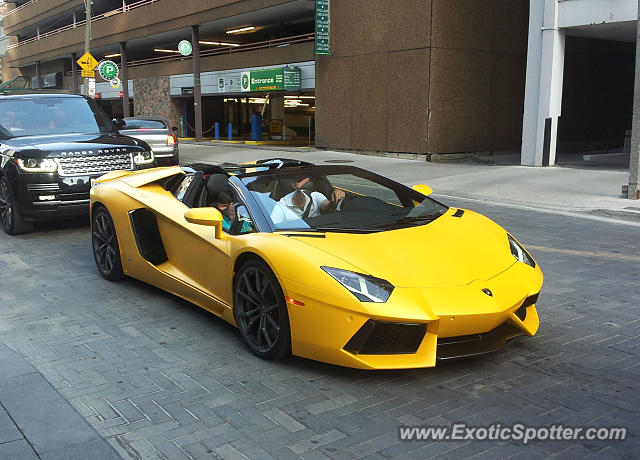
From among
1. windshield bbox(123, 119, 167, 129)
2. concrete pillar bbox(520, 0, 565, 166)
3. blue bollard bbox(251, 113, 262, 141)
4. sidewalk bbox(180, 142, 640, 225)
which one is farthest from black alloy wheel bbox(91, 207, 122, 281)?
blue bollard bbox(251, 113, 262, 141)

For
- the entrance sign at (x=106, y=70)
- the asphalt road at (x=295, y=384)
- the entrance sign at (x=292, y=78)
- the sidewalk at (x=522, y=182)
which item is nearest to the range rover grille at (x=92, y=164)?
the asphalt road at (x=295, y=384)

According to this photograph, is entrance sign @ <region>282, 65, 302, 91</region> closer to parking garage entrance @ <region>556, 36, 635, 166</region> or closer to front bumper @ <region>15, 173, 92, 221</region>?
parking garage entrance @ <region>556, 36, 635, 166</region>

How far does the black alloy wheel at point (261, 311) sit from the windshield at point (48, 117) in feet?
20.6

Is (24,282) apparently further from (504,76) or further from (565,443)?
(504,76)

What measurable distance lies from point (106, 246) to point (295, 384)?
3.35 metres

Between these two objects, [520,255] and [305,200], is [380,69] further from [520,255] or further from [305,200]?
[520,255]

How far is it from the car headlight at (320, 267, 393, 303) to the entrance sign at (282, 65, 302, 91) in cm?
2217

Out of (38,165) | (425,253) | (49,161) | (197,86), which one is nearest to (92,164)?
(49,161)

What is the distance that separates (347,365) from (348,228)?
1.08m

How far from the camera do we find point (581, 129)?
25250mm

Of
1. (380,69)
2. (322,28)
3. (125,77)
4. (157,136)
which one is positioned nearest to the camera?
(157,136)

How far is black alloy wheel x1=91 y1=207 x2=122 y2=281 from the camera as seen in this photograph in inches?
251

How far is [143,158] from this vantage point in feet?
30.7

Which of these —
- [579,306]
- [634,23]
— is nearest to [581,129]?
[634,23]
